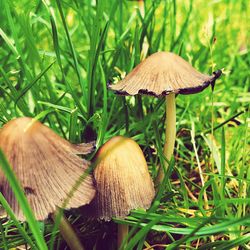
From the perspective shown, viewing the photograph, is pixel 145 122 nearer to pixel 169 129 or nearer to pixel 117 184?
pixel 169 129

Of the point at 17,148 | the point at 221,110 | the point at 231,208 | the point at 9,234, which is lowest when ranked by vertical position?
the point at 9,234

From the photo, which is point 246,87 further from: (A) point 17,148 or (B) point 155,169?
(A) point 17,148

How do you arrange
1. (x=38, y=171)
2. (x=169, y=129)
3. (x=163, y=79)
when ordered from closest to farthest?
(x=38, y=171)
(x=163, y=79)
(x=169, y=129)

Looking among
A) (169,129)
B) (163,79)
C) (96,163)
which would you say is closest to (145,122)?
(169,129)

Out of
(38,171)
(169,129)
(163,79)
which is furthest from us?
(169,129)

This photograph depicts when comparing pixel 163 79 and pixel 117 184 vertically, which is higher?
pixel 163 79

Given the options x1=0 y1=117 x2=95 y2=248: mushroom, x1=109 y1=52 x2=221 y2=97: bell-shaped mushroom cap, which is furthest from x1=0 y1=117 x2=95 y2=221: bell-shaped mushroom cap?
x1=109 y1=52 x2=221 y2=97: bell-shaped mushroom cap

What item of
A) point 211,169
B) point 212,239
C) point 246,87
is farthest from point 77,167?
point 246,87
